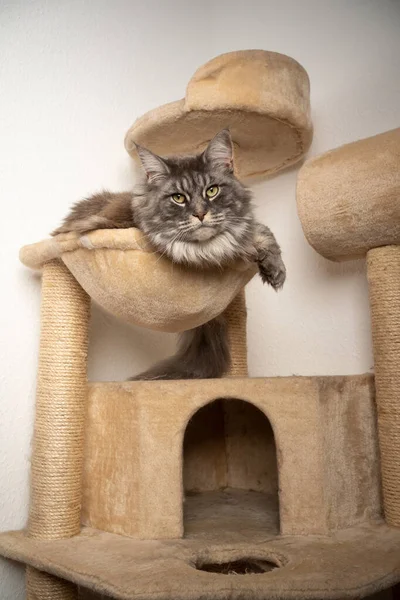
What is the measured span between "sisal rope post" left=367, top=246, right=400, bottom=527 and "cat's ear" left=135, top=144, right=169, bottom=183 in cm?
70

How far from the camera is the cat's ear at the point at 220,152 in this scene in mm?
1395

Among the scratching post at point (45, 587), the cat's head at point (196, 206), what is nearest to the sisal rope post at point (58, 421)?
the scratching post at point (45, 587)

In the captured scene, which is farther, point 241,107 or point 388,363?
point 241,107

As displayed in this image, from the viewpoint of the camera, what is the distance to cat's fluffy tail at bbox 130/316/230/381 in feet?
5.60

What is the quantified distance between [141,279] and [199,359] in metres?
0.51

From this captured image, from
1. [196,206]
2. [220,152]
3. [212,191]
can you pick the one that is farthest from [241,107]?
[196,206]

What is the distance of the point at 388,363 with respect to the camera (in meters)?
1.49

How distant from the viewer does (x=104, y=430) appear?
5.03 ft

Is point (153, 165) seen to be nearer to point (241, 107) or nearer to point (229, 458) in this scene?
point (241, 107)

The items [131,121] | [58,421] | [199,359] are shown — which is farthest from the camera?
[131,121]

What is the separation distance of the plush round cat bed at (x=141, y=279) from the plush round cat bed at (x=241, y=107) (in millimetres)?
585

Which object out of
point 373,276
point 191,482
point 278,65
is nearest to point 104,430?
point 191,482

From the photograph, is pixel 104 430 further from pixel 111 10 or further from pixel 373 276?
pixel 111 10

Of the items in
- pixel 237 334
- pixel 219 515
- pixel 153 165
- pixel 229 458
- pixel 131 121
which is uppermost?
pixel 131 121
